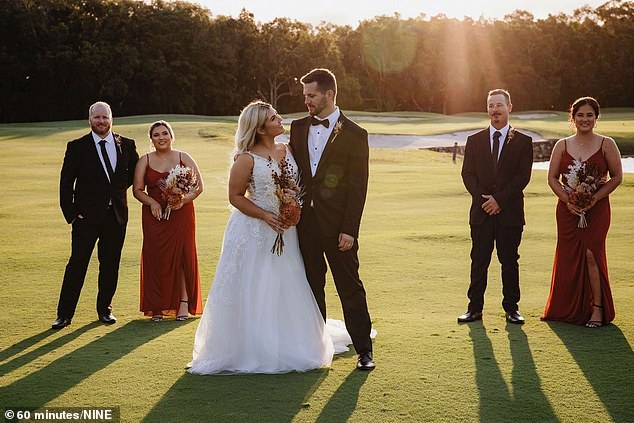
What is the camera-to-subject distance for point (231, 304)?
21.2ft

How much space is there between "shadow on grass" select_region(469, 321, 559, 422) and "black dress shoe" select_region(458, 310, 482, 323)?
622 millimetres

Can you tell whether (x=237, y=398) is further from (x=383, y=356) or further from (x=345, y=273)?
(x=383, y=356)

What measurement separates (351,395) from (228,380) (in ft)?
3.38

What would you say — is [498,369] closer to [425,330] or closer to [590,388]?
[590,388]

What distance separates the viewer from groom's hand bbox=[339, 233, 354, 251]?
6.25m

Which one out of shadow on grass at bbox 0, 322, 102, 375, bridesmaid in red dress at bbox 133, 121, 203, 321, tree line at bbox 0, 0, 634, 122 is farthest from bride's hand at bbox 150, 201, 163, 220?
tree line at bbox 0, 0, 634, 122

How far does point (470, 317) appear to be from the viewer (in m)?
8.01

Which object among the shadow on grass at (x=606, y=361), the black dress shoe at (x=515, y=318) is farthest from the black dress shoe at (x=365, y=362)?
the black dress shoe at (x=515, y=318)

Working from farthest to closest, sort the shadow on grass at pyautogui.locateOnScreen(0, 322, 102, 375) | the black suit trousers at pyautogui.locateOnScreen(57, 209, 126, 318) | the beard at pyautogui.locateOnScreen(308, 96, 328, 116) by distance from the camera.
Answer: the black suit trousers at pyautogui.locateOnScreen(57, 209, 126, 318)
the shadow on grass at pyautogui.locateOnScreen(0, 322, 102, 375)
the beard at pyautogui.locateOnScreen(308, 96, 328, 116)

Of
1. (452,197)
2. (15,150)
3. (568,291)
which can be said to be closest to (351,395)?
(568,291)

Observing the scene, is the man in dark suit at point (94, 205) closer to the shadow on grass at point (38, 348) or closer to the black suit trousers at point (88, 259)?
the black suit trousers at point (88, 259)

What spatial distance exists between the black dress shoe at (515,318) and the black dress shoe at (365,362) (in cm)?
215

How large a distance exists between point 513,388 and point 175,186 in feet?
14.1

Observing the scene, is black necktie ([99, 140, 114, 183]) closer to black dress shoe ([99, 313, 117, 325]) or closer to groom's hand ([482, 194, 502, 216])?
black dress shoe ([99, 313, 117, 325])
